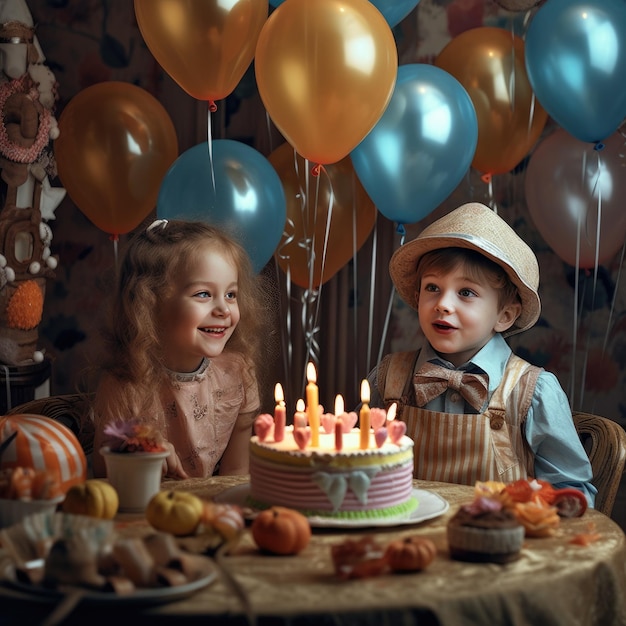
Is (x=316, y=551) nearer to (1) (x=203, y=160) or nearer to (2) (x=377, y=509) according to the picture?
(2) (x=377, y=509)

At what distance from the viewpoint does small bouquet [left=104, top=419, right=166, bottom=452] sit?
1865 millimetres

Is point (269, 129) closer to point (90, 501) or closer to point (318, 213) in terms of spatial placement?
point (318, 213)

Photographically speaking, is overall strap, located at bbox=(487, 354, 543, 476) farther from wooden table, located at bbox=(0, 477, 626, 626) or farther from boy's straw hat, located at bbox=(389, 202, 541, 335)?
wooden table, located at bbox=(0, 477, 626, 626)

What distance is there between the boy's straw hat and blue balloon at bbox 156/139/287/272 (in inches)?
18.1

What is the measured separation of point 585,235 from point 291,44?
4.19 ft

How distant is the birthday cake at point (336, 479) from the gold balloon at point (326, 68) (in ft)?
3.35

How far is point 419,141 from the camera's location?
9.01ft

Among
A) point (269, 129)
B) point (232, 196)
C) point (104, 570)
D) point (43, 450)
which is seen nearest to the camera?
point (104, 570)

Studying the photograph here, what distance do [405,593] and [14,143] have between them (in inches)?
102

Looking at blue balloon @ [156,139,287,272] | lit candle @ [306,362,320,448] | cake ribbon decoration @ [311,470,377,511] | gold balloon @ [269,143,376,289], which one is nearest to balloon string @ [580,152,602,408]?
gold balloon @ [269,143,376,289]

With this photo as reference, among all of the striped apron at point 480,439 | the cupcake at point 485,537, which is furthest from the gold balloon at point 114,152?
the cupcake at point 485,537

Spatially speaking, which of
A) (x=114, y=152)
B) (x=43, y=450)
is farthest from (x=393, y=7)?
(x=43, y=450)

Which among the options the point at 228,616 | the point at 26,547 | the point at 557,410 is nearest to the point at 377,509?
the point at 228,616

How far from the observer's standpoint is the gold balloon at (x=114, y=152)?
9.95 ft
